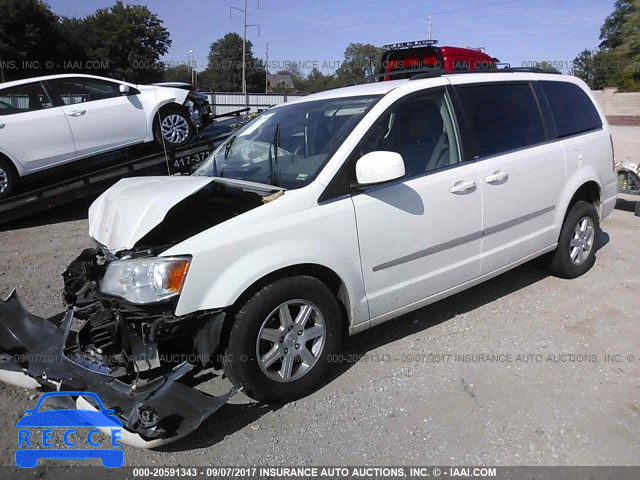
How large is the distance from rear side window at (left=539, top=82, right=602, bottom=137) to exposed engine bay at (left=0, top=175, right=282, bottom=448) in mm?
2926

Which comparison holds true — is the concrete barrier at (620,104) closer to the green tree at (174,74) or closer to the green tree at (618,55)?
the green tree at (618,55)

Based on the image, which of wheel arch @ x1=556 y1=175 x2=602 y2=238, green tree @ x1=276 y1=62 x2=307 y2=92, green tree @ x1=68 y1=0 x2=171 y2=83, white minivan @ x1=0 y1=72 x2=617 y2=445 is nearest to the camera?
white minivan @ x1=0 y1=72 x2=617 y2=445

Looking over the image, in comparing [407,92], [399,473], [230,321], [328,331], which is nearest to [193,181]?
[230,321]

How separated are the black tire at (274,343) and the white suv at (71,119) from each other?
479cm

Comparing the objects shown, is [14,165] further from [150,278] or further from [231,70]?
[231,70]

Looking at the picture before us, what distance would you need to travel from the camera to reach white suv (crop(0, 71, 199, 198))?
716cm

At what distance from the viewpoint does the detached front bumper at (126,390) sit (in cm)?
256

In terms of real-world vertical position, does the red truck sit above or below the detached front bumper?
above

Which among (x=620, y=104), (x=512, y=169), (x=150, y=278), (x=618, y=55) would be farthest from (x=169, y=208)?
(x=618, y=55)

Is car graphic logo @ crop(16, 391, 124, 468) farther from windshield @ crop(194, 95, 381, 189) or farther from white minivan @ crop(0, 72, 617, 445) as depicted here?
windshield @ crop(194, 95, 381, 189)

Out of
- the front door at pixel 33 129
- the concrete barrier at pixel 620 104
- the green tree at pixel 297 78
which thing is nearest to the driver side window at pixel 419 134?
the front door at pixel 33 129

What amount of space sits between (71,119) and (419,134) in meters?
5.89

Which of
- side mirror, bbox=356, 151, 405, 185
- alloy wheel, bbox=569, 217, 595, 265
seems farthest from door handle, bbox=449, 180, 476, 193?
alloy wheel, bbox=569, 217, 595, 265

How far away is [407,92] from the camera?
11.9 ft
